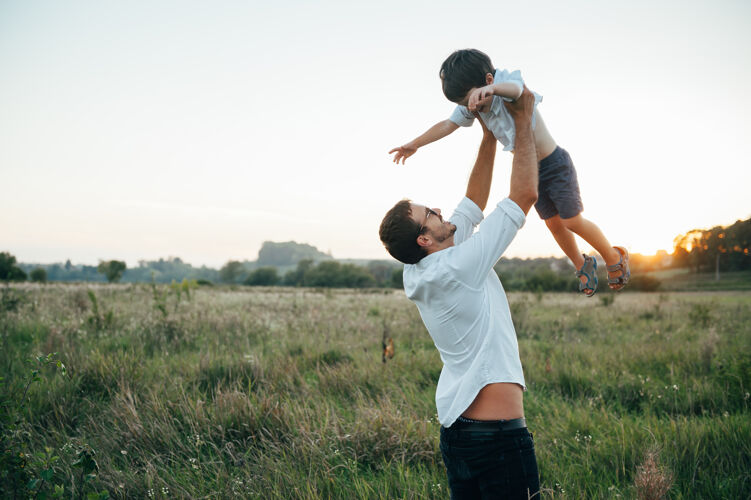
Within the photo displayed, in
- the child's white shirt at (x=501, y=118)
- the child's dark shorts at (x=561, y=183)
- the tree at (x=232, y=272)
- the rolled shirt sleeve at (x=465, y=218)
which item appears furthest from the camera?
the tree at (x=232, y=272)

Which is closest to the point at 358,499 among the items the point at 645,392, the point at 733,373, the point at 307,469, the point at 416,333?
the point at 307,469

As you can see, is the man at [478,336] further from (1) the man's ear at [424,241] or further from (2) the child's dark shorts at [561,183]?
(2) the child's dark shorts at [561,183]

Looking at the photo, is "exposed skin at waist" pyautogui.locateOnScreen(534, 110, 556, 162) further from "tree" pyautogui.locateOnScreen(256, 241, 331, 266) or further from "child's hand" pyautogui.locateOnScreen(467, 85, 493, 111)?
"tree" pyautogui.locateOnScreen(256, 241, 331, 266)

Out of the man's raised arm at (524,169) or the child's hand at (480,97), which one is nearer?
the man's raised arm at (524,169)

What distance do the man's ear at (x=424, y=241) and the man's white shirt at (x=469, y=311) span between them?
0.07m

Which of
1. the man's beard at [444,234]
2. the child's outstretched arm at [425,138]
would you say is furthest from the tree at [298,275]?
the man's beard at [444,234]

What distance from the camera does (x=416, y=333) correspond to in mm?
9273

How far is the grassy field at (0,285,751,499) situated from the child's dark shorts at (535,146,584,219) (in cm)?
180

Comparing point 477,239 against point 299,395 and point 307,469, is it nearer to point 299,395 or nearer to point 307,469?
point 307,469

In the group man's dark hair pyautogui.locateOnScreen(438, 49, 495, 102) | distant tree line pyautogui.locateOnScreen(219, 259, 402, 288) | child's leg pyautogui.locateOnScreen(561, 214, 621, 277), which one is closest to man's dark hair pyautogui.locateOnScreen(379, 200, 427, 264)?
man's dark hair pyautogui.locateOnScreen(438, 49, 495, 102)

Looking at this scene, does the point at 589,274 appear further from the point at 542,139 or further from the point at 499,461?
the point at 499,461

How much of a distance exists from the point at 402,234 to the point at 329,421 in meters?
2.48

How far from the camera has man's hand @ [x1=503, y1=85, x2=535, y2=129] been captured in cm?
214

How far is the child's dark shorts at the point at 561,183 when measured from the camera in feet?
10.3
